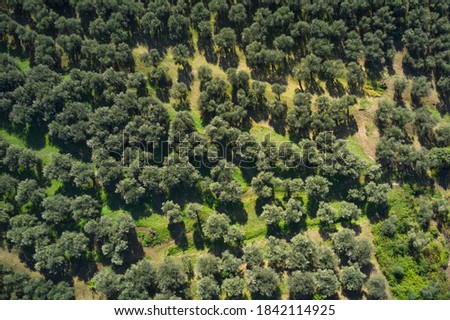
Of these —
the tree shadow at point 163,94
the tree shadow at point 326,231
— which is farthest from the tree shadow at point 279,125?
the tree shadow at point 163,94

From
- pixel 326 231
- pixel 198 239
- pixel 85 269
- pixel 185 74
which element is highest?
pixel 185 74

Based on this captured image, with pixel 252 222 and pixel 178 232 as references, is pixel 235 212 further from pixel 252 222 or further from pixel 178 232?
pixel 178 232

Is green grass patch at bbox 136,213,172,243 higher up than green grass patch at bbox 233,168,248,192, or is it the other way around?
green grass patch at bbox 233,168,248,192

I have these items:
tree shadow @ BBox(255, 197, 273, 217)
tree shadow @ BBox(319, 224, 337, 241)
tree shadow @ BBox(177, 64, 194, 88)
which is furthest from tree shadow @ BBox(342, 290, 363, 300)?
tree shadow @ BBox(177, 64, 194, 88)

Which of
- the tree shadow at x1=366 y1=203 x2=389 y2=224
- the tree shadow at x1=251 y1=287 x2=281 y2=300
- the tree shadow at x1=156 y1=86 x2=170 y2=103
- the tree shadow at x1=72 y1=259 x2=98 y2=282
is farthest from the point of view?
the tree shadow at x1=156 y1=86 x2=170 y2=103

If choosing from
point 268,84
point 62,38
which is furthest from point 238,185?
point 62,38

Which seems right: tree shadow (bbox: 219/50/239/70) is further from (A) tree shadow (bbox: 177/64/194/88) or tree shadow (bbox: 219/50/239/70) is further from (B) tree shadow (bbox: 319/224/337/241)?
(B) tree shadow (bbox: 319/224/337/241)

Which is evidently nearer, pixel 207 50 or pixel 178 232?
pixel 178 232

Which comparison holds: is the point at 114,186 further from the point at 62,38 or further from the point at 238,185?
the point at 62,38

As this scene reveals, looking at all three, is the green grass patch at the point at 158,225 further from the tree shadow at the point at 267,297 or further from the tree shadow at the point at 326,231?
the tree shadow at the point at 326,231

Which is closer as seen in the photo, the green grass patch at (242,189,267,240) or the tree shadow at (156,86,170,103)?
the green grass patch at (242,189,267,240)

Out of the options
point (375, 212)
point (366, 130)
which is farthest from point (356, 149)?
point (375, 212)
